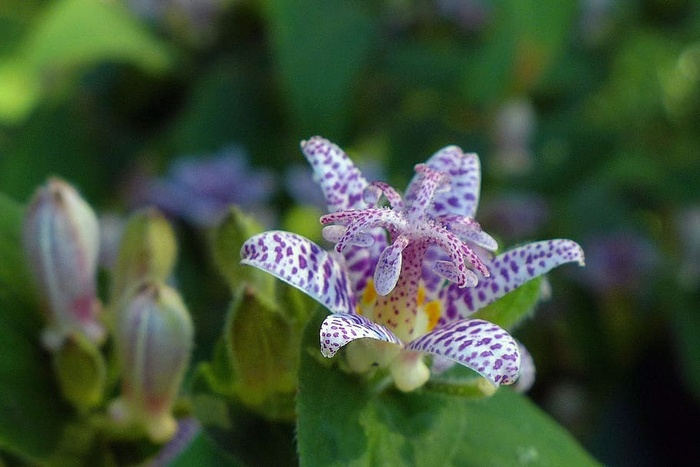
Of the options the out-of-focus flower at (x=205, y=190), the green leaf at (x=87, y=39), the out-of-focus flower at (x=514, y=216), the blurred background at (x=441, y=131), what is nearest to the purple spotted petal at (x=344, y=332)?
the blurred background at (x=441, y=131)

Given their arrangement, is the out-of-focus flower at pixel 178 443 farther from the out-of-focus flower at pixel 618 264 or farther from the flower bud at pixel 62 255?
the out-of-focus flower at pixel 618 264

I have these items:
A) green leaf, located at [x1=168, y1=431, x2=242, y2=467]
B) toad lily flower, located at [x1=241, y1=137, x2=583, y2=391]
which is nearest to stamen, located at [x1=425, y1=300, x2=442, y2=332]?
toad lily flower, located at [x1=241, y1=137, x2=583, y2=391]

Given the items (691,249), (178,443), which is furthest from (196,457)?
(691,249)

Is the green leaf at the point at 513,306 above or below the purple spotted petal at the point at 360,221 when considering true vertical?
below

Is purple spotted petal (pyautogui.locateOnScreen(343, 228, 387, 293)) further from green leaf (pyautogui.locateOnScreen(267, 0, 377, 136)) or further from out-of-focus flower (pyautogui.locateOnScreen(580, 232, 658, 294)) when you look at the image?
out-of-focus flower (pyautogui.locateOnScreen(580, 232, 658, 294))

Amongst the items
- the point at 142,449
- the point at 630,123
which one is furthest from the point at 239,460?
the point at 630,123

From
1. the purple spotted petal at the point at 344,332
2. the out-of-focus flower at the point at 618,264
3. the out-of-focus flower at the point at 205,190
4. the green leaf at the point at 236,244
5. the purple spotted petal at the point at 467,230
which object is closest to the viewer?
the purple spotted petal at the point at 344,332

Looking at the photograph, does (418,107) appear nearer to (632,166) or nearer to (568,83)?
(568,83)
